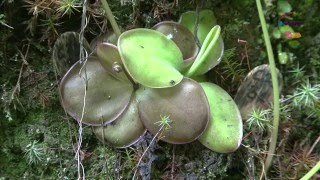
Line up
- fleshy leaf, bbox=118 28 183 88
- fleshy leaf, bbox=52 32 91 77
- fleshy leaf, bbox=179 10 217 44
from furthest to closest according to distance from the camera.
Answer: fleshy leaf, bbox=179 10 217 44, fleshy leaf, bbox=52 32 91 77, fleshy leaf, bbox=118 28 183 88

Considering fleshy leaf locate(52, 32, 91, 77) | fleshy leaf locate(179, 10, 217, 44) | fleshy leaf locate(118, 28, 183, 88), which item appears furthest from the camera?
fleshy leaf locate(179, 10, 217, 44)

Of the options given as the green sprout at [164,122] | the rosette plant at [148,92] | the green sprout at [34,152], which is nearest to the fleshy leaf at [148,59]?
the rosette plant at [148,92]

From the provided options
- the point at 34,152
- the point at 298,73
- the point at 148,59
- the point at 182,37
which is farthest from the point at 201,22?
the point at 34,152

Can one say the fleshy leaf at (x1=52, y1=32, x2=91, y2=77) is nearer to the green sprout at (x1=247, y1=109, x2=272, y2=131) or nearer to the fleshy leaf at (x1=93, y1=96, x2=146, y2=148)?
the fleshy leaf at (x1=93, y1=96, x2=146, y2=148)

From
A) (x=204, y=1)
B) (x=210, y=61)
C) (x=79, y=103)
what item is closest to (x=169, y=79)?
(x=210, y=61)

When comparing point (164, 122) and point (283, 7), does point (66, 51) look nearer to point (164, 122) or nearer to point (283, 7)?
point (164, 122)

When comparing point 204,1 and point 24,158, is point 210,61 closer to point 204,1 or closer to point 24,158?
point 204,1

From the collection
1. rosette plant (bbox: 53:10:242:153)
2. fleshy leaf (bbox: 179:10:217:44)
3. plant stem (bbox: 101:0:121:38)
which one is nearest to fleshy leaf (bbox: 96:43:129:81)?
rosette plant (bbox: 53:10:242:153)

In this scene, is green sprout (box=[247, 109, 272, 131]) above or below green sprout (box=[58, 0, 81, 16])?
below
